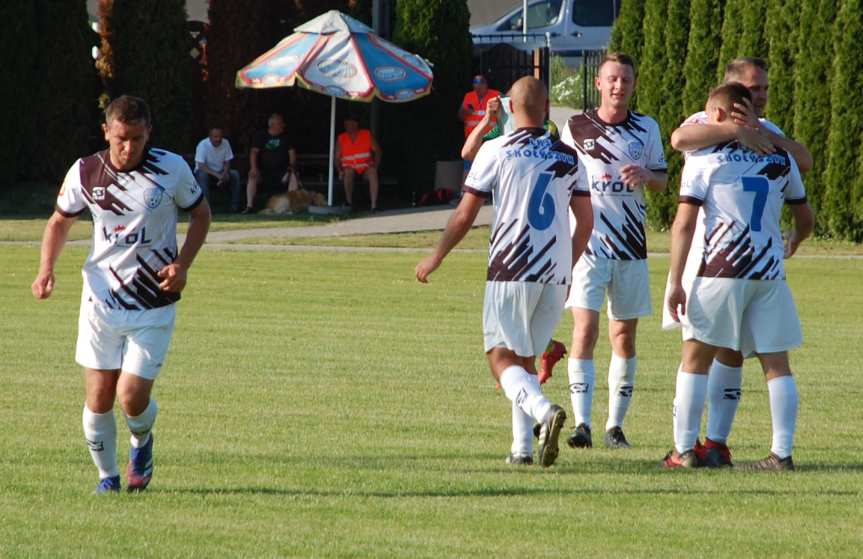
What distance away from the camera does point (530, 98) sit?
8.76m

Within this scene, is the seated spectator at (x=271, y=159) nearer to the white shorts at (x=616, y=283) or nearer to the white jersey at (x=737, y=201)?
the white shorts at (x=616, y=283)

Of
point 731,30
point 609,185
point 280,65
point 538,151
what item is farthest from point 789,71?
point 538,151

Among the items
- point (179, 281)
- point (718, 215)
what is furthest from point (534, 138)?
point (179, 281)

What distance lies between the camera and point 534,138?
345 inches

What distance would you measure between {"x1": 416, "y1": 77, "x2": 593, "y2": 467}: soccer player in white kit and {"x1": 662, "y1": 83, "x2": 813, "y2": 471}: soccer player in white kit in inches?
23.3

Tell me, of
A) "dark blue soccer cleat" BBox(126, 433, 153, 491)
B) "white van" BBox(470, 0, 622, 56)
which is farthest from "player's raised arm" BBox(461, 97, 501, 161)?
"white van" BBox(470, 0, 622, 56)

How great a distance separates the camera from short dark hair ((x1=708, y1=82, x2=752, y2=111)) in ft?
28.4

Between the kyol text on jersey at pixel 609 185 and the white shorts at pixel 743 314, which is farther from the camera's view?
the kyol text on jersey at pixel 609 185

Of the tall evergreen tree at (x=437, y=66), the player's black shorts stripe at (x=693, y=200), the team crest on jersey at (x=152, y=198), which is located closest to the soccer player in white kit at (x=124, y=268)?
the team crest on jersey at (x=152, y=198)

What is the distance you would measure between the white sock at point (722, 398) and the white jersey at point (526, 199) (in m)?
1.11

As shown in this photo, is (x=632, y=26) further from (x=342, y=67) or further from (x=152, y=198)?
(x=152, y=198)

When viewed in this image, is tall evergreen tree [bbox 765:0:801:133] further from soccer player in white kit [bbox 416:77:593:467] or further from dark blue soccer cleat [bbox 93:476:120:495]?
dark blue soccer cleat [bbox 93:476:120:495]

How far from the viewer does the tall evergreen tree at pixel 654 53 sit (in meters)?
29.0

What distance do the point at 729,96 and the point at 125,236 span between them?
10.2 ft
